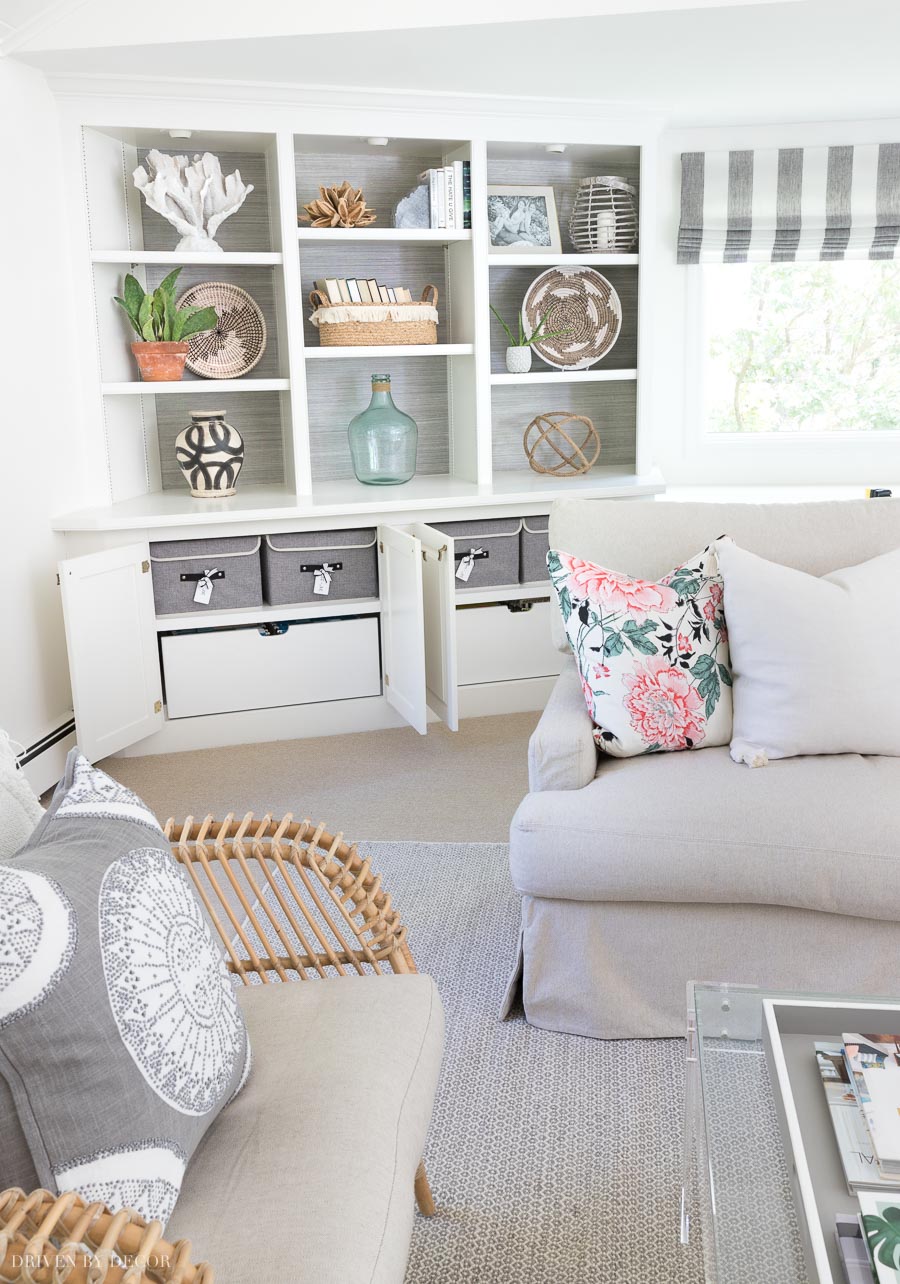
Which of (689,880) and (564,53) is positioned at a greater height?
(564,53)

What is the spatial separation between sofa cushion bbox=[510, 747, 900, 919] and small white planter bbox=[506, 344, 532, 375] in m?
2.30

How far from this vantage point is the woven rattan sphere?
4.08 meters

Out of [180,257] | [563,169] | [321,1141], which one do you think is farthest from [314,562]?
[321,1141]

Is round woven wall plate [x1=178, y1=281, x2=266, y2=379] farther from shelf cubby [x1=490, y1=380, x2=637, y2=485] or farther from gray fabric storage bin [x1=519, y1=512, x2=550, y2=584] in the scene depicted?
gray fabric storage bin [x1=519, y1=512, x2=550, y2=584]

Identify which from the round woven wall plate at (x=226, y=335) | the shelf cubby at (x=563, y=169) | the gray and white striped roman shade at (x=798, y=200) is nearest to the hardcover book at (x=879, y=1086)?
the round woven wall plate at (x=226, y=335)

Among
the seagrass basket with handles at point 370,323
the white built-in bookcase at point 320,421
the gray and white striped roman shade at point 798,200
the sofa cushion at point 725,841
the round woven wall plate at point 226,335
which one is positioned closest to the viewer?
the sofa cushion at point 725,841

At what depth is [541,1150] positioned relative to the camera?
1739mm

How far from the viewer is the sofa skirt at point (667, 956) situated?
1892mm

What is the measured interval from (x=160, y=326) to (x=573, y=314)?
1.46 meters

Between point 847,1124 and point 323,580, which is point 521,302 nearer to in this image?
point 323,580

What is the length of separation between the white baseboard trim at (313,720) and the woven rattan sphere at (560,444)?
2.71ft

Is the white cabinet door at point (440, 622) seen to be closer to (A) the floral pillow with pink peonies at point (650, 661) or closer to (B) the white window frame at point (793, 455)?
(A) the floral pillow with pink peonies at point (650, 661)

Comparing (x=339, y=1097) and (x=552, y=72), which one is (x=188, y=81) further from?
(x=339, y=1097)

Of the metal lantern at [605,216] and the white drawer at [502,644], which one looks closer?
the white drawer at [502,644]
